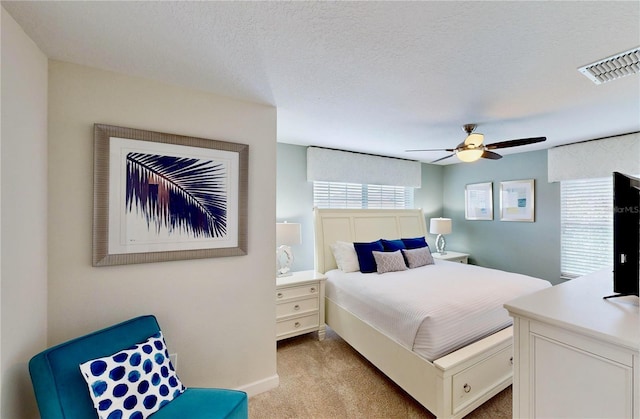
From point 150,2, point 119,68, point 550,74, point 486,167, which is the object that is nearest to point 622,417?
point 550,74

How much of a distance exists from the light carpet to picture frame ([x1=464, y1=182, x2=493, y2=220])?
116 inches

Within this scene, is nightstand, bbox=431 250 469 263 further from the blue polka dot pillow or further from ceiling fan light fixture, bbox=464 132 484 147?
the blue polka dot pillow

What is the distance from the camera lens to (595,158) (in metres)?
3.20

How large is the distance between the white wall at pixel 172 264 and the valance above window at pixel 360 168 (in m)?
1.48

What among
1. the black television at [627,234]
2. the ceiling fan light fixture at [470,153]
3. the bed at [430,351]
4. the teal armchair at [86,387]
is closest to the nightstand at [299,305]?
the bed at [430,351]

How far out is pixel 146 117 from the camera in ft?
5.71

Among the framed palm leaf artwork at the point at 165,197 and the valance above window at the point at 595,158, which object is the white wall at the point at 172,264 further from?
the valance above window at the point at 595,158

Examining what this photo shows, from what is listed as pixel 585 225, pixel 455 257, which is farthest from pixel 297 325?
pixel 585 225

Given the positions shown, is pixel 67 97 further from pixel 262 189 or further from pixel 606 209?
pixel 606 209

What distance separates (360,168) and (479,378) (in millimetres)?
2866

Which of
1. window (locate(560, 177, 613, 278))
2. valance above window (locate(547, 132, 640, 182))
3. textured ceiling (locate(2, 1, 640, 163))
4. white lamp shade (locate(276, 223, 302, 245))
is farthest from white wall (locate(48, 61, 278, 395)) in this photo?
window (locate(560, 177, 613, 278))

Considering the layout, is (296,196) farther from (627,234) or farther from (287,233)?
(627,234)

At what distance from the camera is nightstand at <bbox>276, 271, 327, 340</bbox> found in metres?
2.72

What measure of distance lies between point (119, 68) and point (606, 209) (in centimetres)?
512
